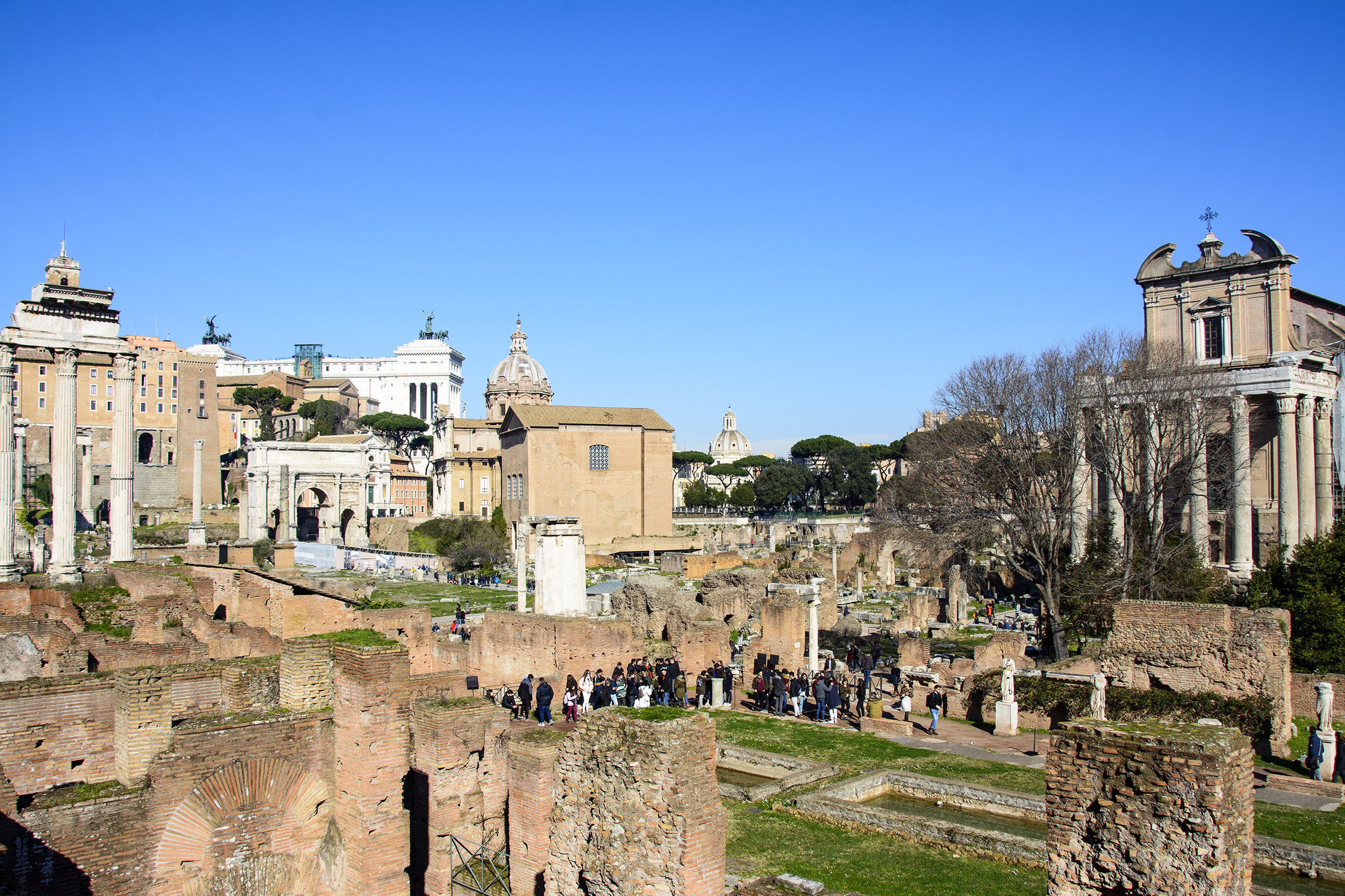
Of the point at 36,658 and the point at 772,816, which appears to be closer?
the point at 772,816

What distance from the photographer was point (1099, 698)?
15.2 meters

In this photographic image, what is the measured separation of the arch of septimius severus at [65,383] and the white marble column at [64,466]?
2 cm

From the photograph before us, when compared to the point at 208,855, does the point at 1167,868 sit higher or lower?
higher

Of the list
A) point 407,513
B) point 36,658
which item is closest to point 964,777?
point 36,658

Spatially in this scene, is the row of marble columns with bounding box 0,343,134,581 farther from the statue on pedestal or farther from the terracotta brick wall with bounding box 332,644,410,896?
the statue on pedestal

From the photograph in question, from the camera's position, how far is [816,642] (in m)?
20.4

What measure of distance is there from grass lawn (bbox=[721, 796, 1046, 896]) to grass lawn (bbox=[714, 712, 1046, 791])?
169 cm

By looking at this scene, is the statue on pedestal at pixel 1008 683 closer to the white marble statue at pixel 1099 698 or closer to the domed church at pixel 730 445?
Answer: the white marble statue at pixel 1099 698

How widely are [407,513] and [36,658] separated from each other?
225 feet

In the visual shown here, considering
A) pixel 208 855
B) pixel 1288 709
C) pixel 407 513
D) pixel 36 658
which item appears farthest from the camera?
pixel 407 513

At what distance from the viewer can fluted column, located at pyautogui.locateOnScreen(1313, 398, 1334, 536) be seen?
3147 cm

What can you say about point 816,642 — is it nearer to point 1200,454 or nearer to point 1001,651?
point 1001,651

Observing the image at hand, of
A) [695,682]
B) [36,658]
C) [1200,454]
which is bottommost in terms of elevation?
[695,682]

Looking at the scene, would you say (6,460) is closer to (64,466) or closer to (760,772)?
(64,466)
